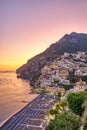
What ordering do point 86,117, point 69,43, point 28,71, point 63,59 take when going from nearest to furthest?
point 86,117 < point 63,59 < point 28,71 < point 69,43

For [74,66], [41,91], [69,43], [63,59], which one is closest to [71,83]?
[41,91]

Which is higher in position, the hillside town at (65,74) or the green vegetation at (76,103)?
the hillside town at (65,74)

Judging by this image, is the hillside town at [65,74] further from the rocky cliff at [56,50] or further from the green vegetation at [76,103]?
the green vegetation at [76,103]

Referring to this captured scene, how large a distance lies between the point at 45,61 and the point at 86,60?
1413 centimetres

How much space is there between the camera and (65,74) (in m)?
68.1

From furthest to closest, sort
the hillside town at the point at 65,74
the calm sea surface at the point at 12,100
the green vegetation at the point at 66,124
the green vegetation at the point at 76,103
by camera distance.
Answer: the hillside town at the point at 65,74, the calm sea surface at the point at 12,100, the green vegetation at the point at 76,103, the green vegetation at the point at 66,124

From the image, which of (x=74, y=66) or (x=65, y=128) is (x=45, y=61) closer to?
(x=74, y=66)

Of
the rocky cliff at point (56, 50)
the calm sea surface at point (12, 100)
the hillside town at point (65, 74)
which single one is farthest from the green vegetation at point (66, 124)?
the rocky cliff at point (56, 50)

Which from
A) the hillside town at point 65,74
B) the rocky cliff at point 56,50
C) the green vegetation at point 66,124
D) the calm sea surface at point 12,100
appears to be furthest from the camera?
the rocky cliff at point 56,50

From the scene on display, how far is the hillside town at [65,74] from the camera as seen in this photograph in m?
56.7

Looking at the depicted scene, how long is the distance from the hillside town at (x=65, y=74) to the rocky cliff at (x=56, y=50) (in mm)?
10877

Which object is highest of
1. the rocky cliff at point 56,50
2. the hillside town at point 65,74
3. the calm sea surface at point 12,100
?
the rocky cliff at point 56,50

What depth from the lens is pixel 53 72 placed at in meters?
71.5

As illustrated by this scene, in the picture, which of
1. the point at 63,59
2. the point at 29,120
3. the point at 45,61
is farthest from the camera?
the point at 45,61
